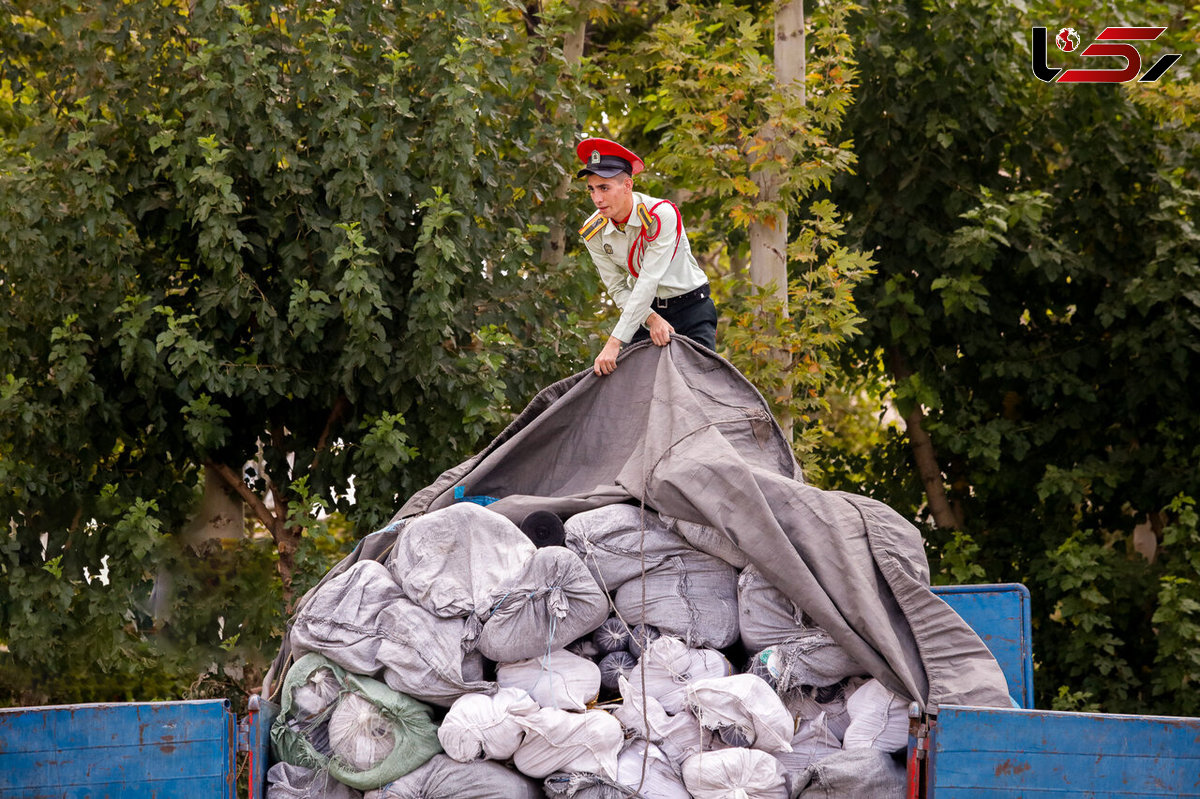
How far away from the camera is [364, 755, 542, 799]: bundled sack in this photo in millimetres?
3973

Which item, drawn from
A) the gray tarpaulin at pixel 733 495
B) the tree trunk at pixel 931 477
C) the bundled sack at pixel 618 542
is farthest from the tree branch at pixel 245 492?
the tree trunk at pixel 931 477

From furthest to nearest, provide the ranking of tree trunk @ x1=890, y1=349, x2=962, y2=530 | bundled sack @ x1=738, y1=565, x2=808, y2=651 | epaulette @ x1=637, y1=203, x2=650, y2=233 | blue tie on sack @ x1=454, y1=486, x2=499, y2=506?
tree trunk @ x1=890, y1=349, x2=962, y2=530 → epaulette @ x1=637, y1=203, x2=650, y2=233 → blue tie on sack @ x1=454, y1=486, x2=499, y2=506 → bundled sack @ x1=738, y1=565, x2=808, y2=651

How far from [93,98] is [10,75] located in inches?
46.9

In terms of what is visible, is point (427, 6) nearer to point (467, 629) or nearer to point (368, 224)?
point (368, 224)

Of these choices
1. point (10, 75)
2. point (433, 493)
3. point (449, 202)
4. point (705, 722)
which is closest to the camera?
point (705, 722)

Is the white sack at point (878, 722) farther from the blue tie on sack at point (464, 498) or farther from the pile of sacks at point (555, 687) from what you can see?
the blue tie on sack at point (464, 498)

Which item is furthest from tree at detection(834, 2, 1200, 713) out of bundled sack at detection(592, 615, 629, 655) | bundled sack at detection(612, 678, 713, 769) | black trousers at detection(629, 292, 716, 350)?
bundled sack at detection(612, 678, 713, 769)

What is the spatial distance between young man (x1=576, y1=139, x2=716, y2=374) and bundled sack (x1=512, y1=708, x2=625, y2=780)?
1607 millimetres

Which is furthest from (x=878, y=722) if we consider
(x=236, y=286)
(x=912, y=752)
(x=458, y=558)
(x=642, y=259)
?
(x=236, y=286)

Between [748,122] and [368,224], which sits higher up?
[748,122]

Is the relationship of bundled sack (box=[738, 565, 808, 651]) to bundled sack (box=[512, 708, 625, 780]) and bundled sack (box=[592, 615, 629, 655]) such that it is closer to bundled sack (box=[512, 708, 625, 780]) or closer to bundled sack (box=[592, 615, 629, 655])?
bundled sack (box=[592, 615, 629, 655])

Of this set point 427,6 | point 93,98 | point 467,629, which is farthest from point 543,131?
point 467,629

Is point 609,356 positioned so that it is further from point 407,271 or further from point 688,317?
point 407,271

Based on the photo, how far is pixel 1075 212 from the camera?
10.1m
